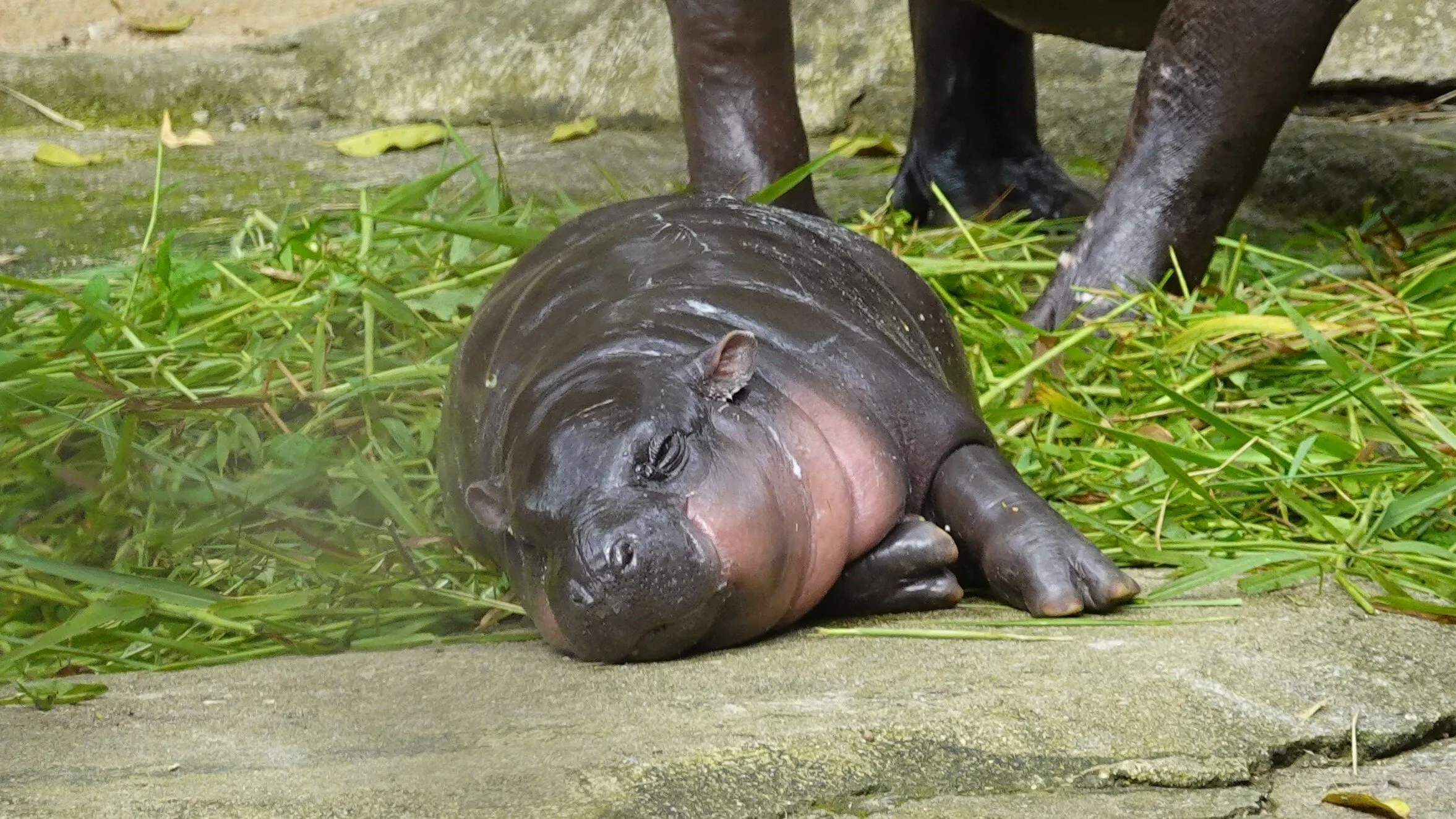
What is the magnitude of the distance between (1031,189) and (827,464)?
2286mm

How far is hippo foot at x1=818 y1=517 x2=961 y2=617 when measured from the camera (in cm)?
235

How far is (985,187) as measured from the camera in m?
4.54

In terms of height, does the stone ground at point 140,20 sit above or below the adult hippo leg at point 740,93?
above

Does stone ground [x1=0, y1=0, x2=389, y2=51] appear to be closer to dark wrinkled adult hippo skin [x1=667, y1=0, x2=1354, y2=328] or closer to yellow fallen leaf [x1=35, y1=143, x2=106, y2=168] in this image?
yellow fallen leaf [x1=35, y1=143, x2=106, y2=168]

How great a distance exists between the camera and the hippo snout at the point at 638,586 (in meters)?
2.08

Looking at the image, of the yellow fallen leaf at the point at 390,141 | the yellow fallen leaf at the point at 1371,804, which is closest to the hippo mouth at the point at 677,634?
the yellow fallen leaf at the point at 1371,804

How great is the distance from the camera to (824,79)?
6.24 metres

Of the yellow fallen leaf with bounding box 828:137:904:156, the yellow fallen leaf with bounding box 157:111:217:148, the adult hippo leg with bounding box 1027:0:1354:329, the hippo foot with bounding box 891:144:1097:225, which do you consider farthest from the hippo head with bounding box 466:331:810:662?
the yellow fallen leaf with bounding box 157:111:217:148

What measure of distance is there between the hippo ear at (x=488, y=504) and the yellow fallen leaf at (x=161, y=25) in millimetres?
5409

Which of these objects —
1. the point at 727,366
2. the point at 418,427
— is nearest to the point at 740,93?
the point at 418,427

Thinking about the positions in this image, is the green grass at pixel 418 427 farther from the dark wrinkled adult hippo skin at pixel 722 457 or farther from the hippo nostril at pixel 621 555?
the hippo nostril at pixel 621 555

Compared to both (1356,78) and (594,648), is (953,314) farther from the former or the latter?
(1356,78)

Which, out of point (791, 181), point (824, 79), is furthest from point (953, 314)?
point (824, 79)

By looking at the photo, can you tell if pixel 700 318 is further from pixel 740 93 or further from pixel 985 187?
pixel 985 187
